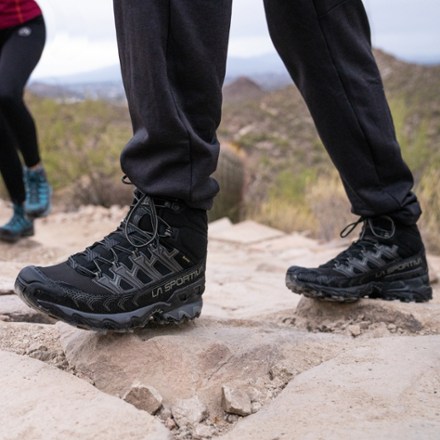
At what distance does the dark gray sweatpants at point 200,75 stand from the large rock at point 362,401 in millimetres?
439

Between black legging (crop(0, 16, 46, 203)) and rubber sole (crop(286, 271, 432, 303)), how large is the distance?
232 cm

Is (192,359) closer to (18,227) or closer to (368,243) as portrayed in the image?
(368,243)

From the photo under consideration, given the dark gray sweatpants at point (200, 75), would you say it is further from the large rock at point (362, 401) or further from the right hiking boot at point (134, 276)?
the large rock at point (362, 401)

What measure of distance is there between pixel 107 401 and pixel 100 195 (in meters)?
5.81

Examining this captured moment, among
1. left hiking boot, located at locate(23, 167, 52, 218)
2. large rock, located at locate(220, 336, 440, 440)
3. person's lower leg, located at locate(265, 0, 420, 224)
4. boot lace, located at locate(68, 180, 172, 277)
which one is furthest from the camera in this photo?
left hiking boot, located at locate(23, 167, 52, 218)

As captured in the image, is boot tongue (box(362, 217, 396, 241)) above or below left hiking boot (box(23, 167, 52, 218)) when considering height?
above

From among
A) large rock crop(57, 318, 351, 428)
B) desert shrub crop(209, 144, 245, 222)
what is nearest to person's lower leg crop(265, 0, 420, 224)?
large rock crop(57, 318, 351, 428)

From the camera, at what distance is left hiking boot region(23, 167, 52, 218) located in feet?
Answer: 13.5

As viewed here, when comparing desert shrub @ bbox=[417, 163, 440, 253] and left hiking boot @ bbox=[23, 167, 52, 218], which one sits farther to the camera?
desert shrub @ bbox=[417, 163, 440, 253]

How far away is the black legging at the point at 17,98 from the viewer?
145 inches

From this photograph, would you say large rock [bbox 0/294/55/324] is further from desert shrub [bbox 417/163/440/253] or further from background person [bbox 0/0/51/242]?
desert shrub [bbox 417/163/440/253]

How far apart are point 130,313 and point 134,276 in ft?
0.25

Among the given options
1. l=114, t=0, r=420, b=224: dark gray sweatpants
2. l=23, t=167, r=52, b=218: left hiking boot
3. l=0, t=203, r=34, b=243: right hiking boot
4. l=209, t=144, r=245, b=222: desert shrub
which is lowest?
l=209, t=144, r=245, b=222: desert shrub

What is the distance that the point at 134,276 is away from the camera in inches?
59.6
